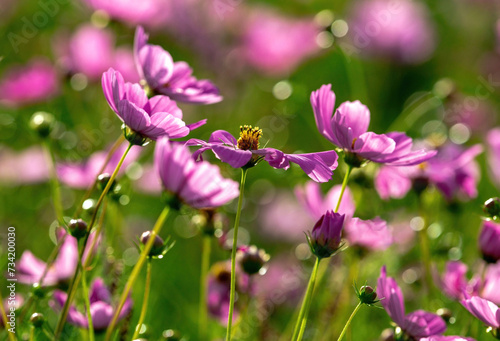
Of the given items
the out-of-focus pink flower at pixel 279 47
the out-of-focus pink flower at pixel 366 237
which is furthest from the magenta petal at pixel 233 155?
the out-of-focus pink flower at pixel 279 47

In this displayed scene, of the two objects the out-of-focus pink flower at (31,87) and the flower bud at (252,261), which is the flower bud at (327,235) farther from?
the out-of-focus pink flower at (31,87)

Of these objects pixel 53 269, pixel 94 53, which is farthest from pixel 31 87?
pixel 53 269

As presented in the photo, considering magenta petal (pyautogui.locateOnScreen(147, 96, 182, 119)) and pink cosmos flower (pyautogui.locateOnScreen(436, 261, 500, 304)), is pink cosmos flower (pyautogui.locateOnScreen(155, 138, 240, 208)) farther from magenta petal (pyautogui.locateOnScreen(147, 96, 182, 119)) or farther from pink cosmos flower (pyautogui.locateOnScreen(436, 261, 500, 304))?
pink cosmos flower (pyautogui.locateOnScreen(436, 261, 500, 304))

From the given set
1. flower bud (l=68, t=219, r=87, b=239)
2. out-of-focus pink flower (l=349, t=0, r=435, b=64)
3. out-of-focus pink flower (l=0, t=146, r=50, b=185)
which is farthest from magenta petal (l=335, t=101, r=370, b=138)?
out-of-focus pink flower (l=349, t=0, r=435, b=64)

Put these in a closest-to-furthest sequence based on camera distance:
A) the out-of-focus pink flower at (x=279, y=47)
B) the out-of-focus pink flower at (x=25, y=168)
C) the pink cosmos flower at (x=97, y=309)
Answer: the pink cosmos flower at (x=97, y=309) < the out-of-focus pink flower at (x=25, y=168) < the out-of-focus pink flower at (x=279, y=47)

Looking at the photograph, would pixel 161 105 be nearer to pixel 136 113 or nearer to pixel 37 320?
pixel 136 113

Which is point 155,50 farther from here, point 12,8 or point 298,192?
point 12,8

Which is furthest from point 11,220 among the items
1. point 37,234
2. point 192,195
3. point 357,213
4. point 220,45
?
point 220,45
